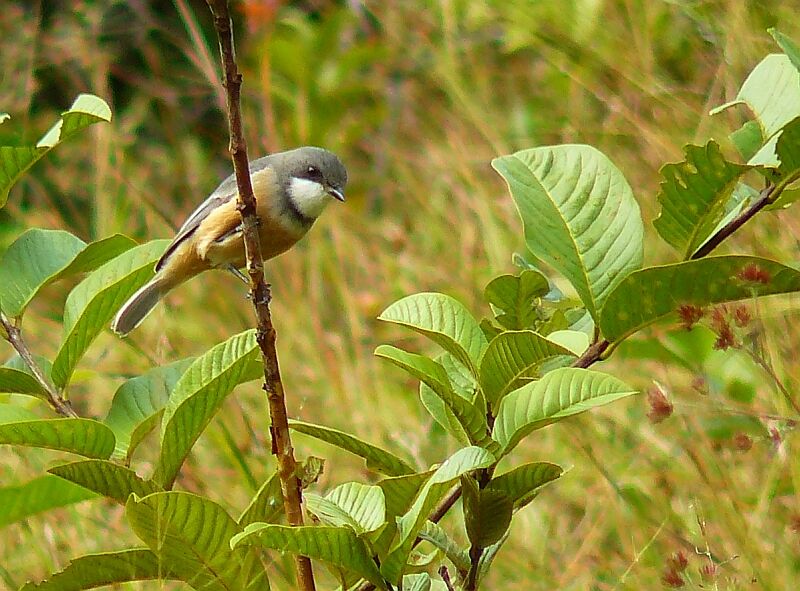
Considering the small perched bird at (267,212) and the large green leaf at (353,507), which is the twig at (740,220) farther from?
the small perched bird at (267,212)

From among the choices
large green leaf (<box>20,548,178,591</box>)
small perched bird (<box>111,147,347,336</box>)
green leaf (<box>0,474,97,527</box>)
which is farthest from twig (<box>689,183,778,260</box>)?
small perched bird (<box>111,147,347,336</box>)

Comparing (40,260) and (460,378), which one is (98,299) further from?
(460,378)

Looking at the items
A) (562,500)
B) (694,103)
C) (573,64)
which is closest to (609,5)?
(573,64)

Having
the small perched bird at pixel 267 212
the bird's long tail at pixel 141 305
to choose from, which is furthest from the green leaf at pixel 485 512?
the bird's long tail at pixel 141 305

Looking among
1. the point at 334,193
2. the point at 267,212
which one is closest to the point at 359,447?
the point at 267,212

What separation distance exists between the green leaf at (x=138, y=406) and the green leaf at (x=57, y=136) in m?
0.31

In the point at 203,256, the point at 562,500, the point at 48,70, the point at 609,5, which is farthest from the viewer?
the point at 48,70

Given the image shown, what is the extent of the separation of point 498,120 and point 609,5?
125 cm

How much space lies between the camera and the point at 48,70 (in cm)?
745

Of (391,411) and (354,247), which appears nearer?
(391,411)

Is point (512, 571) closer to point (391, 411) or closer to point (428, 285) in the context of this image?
point (391, 411)

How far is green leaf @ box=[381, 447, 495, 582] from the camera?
3.93 feet

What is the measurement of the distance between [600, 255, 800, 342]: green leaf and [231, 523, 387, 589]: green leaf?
404mm

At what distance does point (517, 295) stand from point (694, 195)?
0.27m
